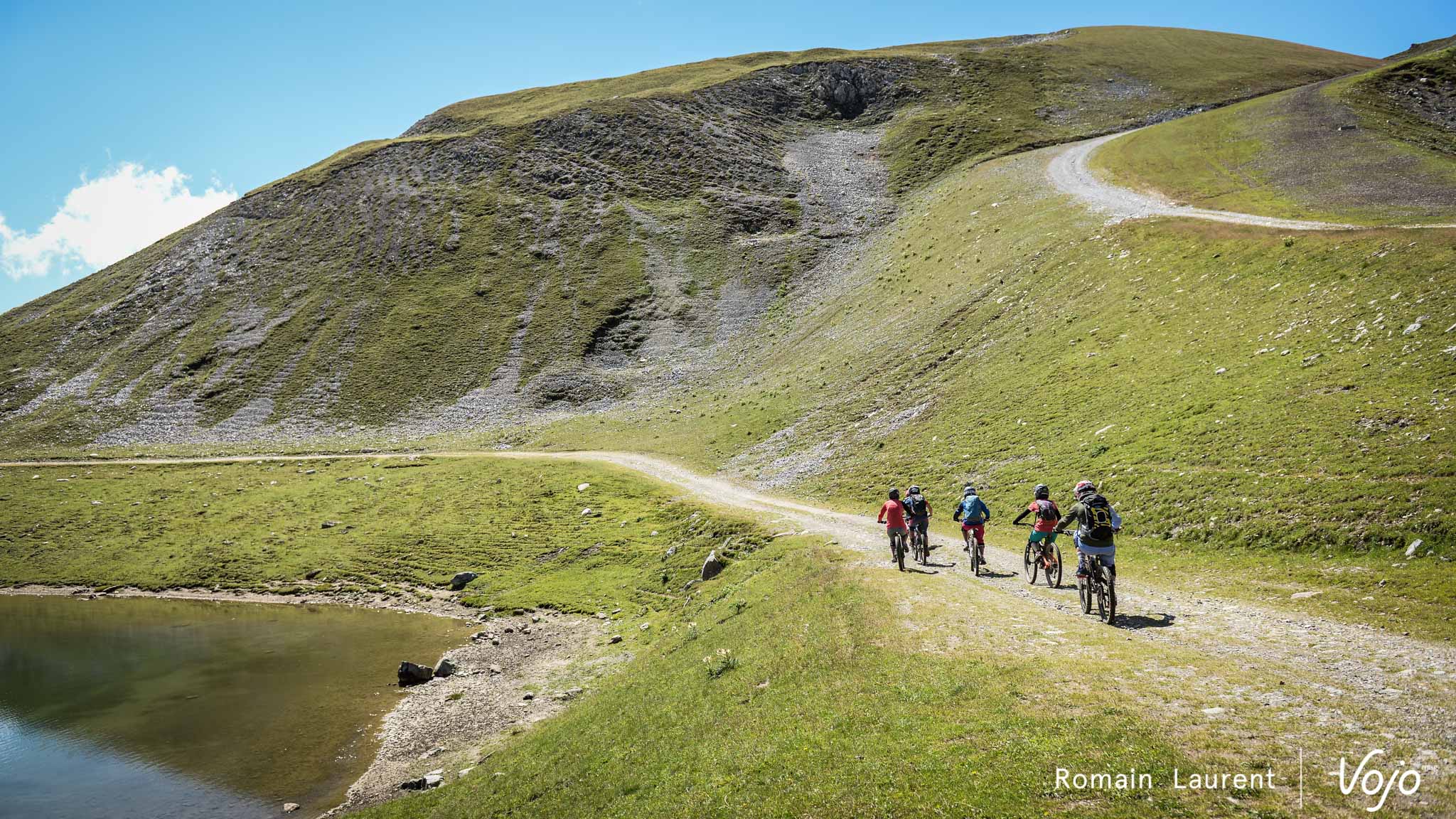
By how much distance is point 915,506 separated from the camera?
28250 millimetres

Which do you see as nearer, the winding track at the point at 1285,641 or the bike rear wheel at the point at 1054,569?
the winding track at the point at 1285,641

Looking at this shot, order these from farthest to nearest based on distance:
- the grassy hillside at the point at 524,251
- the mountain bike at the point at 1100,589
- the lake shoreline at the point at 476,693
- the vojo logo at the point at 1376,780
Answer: the grassy hillside at the point at 524,251 → the lake shoreline at the point at 476,693 → the mountain bike at the point at 1100,589 → the vojo logo at the point at 1376,780

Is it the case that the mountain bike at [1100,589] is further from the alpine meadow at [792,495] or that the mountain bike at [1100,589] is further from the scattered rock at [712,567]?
the scattered rock at [712,567]

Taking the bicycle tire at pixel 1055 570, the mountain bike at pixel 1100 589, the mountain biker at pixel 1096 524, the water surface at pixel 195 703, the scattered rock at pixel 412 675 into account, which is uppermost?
the mountain biker at pixel 1096 524

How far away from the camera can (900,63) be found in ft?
567

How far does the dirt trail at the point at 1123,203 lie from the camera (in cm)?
4794

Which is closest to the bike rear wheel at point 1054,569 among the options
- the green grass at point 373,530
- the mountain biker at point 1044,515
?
the mountain biker at point 1044,515

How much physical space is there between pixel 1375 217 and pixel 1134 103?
11136 cm

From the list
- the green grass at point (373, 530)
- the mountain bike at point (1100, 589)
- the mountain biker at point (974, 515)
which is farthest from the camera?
the green grass at point (373, 530)

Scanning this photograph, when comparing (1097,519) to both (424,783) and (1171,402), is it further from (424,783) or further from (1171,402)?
(424,783)

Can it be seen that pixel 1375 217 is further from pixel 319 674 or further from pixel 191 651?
pixel 191 651

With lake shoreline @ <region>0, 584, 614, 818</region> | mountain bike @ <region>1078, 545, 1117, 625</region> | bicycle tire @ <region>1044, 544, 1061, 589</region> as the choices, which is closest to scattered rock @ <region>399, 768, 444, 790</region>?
lake shoreline @ <region>0, 584, 614, 818</region>

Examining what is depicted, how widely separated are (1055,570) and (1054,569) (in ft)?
0.18

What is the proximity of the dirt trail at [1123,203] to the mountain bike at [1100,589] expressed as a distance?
113ft
